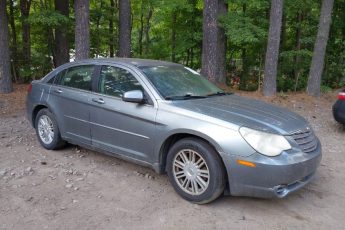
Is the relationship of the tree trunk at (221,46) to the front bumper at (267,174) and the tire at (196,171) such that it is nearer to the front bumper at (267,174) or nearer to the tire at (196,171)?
the tire at (196,171)

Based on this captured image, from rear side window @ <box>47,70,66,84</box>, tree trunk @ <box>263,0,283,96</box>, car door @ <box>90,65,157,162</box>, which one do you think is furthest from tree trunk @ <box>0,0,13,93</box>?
tree trunk @ <box>263,0,283,96</box>

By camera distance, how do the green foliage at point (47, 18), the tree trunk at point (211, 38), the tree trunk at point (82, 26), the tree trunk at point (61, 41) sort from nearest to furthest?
the tree trunk at point (82, 26) → the green foliage at point (47, 18) → the tree trunk at point (211, 38) → the tree trunk at point (61, 41)

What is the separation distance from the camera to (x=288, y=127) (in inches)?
162

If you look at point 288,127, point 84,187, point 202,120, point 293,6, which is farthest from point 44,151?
point 293,6

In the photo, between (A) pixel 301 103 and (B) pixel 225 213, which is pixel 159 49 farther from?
(B) pixel 225 213

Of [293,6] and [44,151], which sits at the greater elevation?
[293,6]

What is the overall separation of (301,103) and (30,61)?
32.8 feet

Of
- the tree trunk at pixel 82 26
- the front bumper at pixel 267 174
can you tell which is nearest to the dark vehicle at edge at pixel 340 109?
the front bumper at pixel 267 174

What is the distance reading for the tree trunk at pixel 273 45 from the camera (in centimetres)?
1023

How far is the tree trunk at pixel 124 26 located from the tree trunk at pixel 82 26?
8.90 feet

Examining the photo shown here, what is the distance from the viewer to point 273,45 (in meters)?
10.5

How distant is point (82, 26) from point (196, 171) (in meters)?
7.55

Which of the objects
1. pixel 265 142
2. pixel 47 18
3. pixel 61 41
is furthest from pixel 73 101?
pixel 61 41

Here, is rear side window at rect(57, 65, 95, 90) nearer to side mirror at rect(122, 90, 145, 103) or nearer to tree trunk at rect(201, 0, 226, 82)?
side mirror at rect(122, 90, 145, 103)
